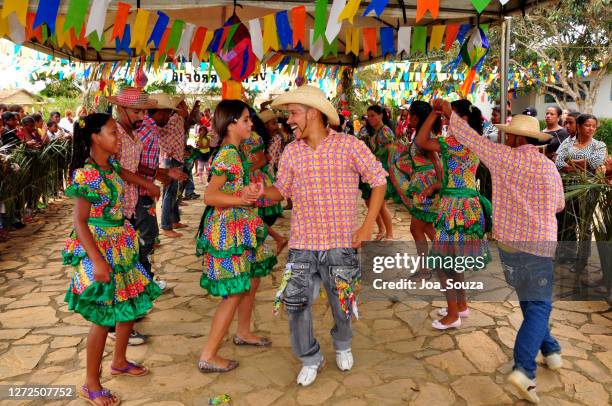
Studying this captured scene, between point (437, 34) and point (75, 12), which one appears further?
point (437, 34)

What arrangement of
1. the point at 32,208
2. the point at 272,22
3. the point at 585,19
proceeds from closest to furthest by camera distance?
the point at 272,22
the point at 32,208
the point at 585,19

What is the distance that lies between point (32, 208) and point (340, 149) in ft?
22.6

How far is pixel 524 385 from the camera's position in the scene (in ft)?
9.11

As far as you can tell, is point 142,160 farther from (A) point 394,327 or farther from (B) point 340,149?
(A) point 394,327

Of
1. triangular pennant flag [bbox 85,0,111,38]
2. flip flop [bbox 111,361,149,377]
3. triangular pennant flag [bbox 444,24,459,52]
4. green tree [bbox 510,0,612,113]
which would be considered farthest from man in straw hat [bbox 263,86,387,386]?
green tree [bbox 510,0,612,113]

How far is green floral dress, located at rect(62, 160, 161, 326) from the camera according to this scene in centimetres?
270

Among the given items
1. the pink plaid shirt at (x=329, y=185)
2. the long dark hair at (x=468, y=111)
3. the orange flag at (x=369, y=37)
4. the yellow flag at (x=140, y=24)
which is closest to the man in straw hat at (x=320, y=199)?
the pink plaid shirt at (x=329, y=185)

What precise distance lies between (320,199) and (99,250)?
4.05ft

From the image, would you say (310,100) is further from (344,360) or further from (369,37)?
(369,37)

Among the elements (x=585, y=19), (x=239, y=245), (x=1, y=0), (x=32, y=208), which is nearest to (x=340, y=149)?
(x=239, y=245)

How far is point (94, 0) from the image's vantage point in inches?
144

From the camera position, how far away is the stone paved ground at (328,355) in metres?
3.01

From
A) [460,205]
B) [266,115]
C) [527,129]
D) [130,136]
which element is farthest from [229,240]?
[266,115]

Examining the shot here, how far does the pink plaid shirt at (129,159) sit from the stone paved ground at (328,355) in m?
1.03
